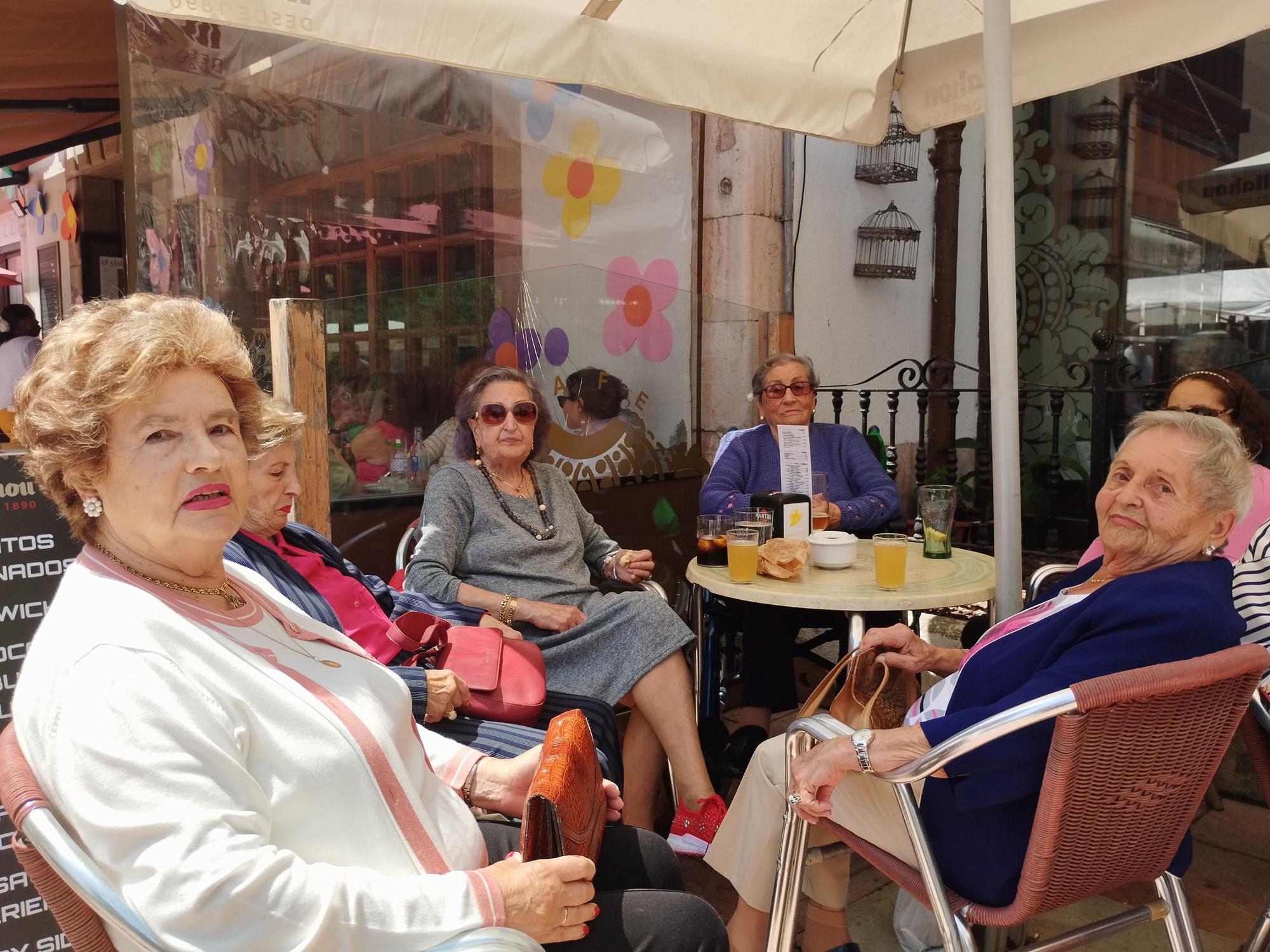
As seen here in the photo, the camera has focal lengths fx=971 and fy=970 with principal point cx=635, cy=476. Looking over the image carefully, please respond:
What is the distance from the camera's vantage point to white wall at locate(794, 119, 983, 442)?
6.11 metres

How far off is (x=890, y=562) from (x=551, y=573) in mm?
1089

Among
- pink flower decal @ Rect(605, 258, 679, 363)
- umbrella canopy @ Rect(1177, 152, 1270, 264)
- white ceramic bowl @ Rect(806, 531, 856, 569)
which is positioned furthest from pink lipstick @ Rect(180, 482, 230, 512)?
umbrella canopy @ Rect(1177, 152, 1270, 264)

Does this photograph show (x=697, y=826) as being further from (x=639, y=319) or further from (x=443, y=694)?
(x=639, y=319)

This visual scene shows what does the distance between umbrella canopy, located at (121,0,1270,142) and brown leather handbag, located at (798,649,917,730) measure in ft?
6.05

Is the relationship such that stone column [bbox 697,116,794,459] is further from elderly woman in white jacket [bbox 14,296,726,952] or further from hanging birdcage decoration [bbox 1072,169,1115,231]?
elderly woman in white jacket [bbox 14,296,726,952]

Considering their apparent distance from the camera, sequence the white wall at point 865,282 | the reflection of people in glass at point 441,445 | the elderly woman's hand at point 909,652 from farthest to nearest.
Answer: the white wall at point 865,282, the reflection of people in glass at point 441,445, the elderly woman's hand at point 909,652

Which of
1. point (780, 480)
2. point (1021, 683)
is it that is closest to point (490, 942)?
point (1021, 683)

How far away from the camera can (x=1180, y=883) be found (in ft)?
6.03

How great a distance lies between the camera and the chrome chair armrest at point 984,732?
1489 mm

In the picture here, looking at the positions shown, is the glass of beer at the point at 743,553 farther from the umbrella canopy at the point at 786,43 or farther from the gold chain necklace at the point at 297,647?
the gold chain necklace at the point at 297,647

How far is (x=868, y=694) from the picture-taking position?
2236 mm

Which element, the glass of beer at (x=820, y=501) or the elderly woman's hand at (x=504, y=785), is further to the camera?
the glass of beer at (x=820, y=501)

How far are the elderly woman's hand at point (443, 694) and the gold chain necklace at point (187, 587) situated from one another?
79 centimetres

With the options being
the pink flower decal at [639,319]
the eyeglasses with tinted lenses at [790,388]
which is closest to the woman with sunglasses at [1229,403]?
the eyeglasses with tinted lenses at [790,388]
